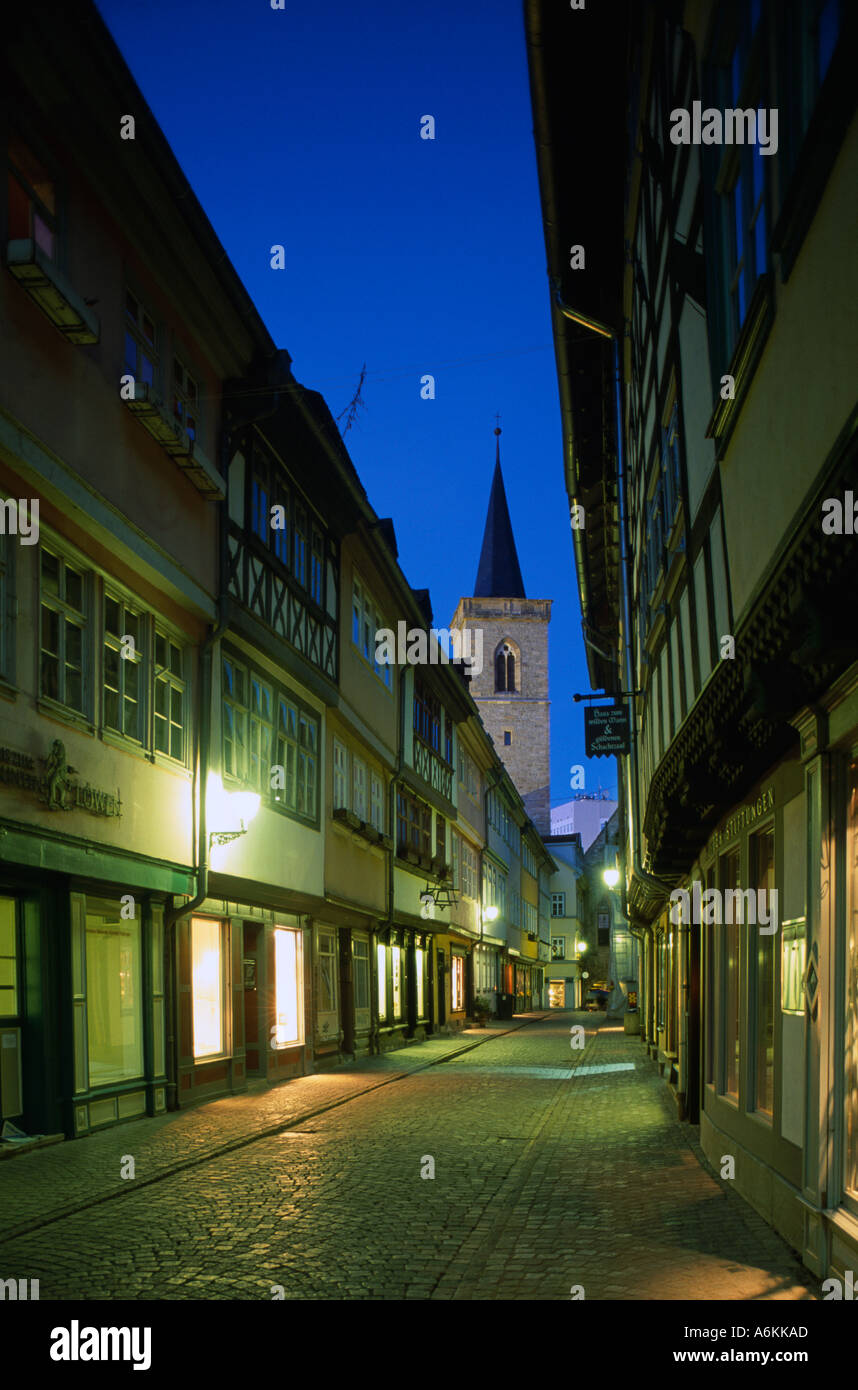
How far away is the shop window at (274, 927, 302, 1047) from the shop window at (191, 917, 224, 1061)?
2.35 metres

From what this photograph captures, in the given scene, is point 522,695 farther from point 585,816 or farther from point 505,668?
point 585,816

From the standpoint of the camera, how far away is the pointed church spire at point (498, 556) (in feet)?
298

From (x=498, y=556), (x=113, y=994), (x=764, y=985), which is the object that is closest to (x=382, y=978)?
(x=113, y=994)

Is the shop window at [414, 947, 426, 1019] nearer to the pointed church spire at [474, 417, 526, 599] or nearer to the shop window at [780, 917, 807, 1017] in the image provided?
the shop window at [780, 917, 807, 1017]

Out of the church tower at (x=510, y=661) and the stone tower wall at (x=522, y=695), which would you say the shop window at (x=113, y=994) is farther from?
the church tower at (x=510, y=661)

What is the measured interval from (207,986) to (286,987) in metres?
3.69

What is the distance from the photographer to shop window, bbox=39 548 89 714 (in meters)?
11.6

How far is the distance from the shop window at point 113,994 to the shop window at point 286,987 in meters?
5.17

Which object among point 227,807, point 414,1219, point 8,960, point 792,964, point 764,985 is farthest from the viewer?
point 227,807

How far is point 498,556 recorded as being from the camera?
91375 millimetres

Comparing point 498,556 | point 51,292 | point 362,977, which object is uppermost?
point 498,556

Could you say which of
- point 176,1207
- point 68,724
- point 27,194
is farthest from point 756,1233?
point 27,194

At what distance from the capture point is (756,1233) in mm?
7973
